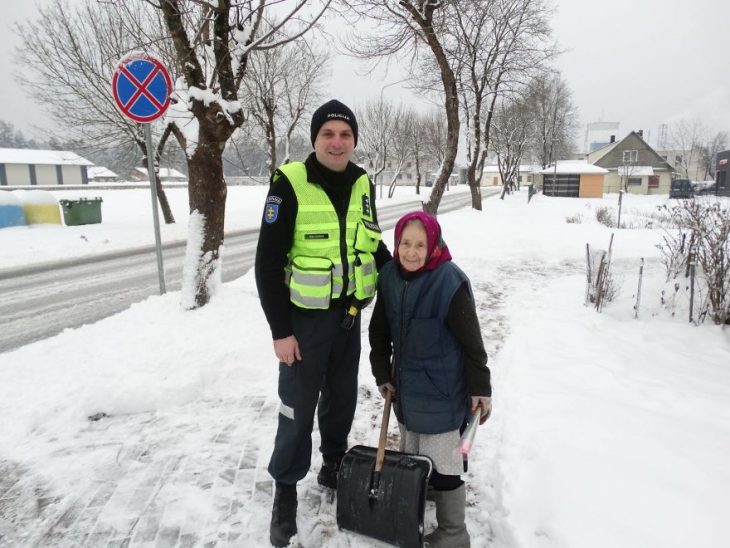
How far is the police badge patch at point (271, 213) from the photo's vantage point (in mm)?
2213

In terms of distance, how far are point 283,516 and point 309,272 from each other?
1.27 metres

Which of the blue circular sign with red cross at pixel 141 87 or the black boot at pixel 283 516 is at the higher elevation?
the blue circular sign with red cross at pixel 141 87

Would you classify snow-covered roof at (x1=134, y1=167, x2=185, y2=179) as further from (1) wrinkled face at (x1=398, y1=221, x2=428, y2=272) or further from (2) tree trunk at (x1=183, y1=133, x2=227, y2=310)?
(1) wrinkled face at (x1=398, y1=221, x2=428, y2=272)

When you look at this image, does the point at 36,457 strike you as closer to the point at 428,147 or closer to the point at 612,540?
the point at 612,540

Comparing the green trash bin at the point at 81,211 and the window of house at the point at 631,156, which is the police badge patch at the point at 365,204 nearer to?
the green trash bin at the point at 81,211

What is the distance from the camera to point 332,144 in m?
2.33

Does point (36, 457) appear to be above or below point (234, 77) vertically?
below

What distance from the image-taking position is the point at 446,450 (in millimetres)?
2248

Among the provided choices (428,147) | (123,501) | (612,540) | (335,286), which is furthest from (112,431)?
(428,147)

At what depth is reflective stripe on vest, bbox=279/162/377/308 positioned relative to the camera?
7.45 ft

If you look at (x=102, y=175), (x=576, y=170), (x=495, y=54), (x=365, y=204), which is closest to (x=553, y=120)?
(x=576, y=170)

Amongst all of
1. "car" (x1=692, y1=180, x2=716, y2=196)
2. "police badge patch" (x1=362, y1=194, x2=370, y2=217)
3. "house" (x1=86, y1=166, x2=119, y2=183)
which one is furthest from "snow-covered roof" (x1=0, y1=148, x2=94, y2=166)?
"car" (x1=692, y1=180, x2=716, y2=196)

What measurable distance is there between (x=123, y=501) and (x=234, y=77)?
4323mm

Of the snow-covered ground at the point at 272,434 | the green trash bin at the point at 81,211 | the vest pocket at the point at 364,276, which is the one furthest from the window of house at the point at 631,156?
the vest pocket at the point at 364,276
